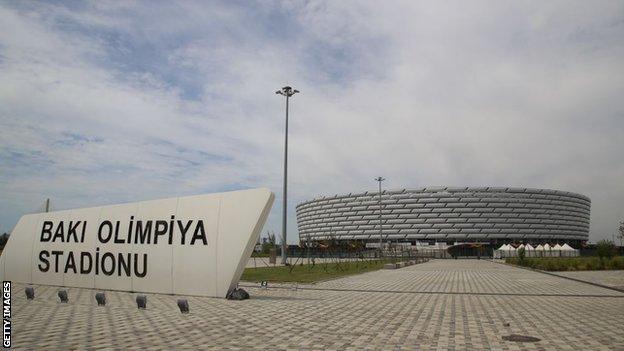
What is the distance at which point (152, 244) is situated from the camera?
17.3 meters

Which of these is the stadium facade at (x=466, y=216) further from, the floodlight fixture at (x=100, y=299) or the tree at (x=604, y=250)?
the floodlight fixture at (x=100, y=299)

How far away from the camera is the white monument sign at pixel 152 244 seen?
52.5 ft

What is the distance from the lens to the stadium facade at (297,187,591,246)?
135m

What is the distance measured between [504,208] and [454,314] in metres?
135

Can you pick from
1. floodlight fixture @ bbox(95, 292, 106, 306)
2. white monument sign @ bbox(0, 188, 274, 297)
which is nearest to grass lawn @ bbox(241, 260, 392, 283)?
white monument sign @ bbox(0, 188, 274, 297)

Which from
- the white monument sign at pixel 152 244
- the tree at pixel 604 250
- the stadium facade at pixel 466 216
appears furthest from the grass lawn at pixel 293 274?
the stadium facade at pixel 466 216

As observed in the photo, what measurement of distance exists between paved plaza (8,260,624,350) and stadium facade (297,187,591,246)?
11379cm

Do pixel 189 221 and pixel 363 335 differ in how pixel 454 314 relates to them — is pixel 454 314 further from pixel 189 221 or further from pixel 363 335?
pixel 189 221

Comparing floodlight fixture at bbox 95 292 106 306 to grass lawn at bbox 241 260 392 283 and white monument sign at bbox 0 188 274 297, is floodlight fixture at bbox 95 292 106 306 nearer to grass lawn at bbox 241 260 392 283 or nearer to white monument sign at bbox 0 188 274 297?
white monument sign at bbox 0 188 274 297

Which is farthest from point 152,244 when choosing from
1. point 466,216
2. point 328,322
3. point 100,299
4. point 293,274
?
point 466,216

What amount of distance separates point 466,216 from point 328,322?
131649 millimetres

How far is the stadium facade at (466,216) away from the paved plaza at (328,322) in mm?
113785

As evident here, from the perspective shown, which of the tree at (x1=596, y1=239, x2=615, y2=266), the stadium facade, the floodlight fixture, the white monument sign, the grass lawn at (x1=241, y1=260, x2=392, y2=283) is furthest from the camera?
the stadium facade

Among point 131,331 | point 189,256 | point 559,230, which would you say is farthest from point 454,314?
point 559,230
